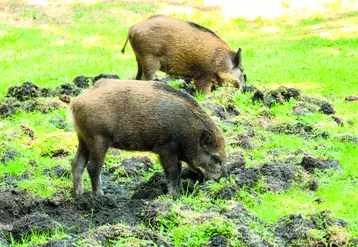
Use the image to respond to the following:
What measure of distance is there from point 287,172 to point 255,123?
2640 millimetres

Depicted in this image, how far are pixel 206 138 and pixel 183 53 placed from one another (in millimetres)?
5284

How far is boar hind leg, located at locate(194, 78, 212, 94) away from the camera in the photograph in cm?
1298

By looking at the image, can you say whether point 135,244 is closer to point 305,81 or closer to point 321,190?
point 321,190

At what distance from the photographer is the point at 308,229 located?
21.0 ft

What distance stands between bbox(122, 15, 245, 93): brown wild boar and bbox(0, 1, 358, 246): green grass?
2.43 ft

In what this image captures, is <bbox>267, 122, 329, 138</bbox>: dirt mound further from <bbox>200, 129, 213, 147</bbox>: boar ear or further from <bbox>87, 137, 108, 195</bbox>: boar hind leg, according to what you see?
<bbox>87, 137, 108, 195</bbox>: boar hind leg

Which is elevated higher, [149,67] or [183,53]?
[183,53]

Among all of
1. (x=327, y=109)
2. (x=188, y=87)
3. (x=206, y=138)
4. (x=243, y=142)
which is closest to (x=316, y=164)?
(x=243, y=142)

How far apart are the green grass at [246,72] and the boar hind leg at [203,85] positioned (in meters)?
0.52

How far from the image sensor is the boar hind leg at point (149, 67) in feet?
41.1

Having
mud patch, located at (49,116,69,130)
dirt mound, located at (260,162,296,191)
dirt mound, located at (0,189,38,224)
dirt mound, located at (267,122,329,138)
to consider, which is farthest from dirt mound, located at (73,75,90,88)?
dirt mound, located at (0,189,38,224)

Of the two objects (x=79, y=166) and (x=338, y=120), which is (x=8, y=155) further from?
(x=338, y=120)

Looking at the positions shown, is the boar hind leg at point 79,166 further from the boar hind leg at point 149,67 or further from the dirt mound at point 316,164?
the boar hind leg at point 149,67

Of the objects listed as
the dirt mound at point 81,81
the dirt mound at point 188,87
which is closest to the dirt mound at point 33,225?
the dirt mound at point 81,81
